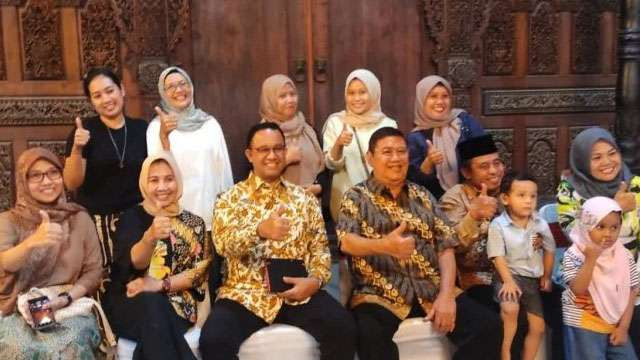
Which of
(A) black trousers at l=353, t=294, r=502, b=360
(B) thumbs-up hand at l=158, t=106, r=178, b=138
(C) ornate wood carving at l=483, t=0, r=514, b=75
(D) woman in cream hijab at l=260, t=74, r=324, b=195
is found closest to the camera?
(A) black trousers at l=353, t=294, r=502, b=360

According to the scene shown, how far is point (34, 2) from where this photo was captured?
3.86 m

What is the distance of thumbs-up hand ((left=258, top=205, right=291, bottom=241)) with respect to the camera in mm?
2670

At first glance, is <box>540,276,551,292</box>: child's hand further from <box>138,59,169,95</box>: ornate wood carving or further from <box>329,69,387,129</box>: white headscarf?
<box>138,59,169,95</box>: ornate wood carving

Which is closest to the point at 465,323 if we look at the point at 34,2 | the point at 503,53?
the point at 503,53

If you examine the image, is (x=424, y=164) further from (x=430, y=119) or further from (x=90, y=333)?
(x=90, y=333)

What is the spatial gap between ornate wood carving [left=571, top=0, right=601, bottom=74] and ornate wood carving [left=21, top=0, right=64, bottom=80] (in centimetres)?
338

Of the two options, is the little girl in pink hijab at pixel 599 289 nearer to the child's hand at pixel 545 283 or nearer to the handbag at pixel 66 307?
the child's hand at pixel 545 283

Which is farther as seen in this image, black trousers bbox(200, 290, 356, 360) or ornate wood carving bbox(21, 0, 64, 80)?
ornate wood carving bbox(21, 0, 64, 80)

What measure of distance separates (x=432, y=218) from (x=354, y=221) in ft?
1.12

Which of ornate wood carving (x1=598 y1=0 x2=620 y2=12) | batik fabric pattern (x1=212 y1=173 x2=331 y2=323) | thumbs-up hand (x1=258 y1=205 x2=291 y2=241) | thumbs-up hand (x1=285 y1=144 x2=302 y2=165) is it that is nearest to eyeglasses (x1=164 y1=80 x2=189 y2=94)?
thumbs-up hand (x1=285 y1=144 x2=302 y2=165)

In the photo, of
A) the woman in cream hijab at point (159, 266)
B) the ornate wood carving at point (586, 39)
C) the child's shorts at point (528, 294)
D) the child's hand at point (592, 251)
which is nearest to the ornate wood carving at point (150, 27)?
the woman in cream hijab at point (159, 266)

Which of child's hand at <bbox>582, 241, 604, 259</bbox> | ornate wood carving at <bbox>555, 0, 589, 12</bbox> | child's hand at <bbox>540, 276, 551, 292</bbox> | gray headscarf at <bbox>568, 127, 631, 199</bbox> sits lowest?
child's hand at <bbox>540, 276, 551, 292</bbox>

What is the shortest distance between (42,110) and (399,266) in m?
2.32

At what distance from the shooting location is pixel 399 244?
8.63ft
